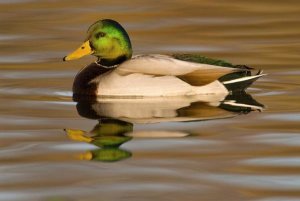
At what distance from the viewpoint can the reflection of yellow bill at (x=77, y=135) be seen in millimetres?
8906

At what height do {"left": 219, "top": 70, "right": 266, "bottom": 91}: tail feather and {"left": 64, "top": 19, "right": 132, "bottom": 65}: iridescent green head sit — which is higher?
{"left": 64, "top": 19, "right": 132, "bottom": 65}: iridescent green head

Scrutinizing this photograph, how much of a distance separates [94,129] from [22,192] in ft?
7.00

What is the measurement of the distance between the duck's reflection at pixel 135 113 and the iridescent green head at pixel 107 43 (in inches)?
24.8

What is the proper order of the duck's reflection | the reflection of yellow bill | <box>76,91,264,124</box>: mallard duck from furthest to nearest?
<box>76,91,264,124</box>: mallard duck, the reflection of yellow bill, the duck's reflection

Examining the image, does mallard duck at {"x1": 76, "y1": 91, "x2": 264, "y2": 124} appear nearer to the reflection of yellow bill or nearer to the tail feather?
the tail feather

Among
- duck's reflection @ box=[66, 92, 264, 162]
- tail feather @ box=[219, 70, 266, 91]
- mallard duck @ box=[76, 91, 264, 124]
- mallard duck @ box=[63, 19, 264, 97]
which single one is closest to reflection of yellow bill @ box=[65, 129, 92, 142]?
duck's reflection @ box=[66, 92, 264, 162]

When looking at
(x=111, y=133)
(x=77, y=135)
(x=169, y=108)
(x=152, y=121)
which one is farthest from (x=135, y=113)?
(x=77, y=135)

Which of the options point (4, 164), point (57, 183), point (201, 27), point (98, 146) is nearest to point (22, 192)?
point (57, 183)

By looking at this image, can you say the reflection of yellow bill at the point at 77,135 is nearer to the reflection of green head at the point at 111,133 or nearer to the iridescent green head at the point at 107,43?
the reflection of green head at the point at 111,133

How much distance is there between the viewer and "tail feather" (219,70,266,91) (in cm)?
1098

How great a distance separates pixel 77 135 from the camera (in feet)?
29.8

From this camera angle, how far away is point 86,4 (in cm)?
1557

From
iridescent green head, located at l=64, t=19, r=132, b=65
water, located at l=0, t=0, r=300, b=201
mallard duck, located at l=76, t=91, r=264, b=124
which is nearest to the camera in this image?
water, located at l=0, t=0, r=300, b=201

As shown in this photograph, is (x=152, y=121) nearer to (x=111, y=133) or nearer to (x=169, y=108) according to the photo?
(x=111, y=133)
